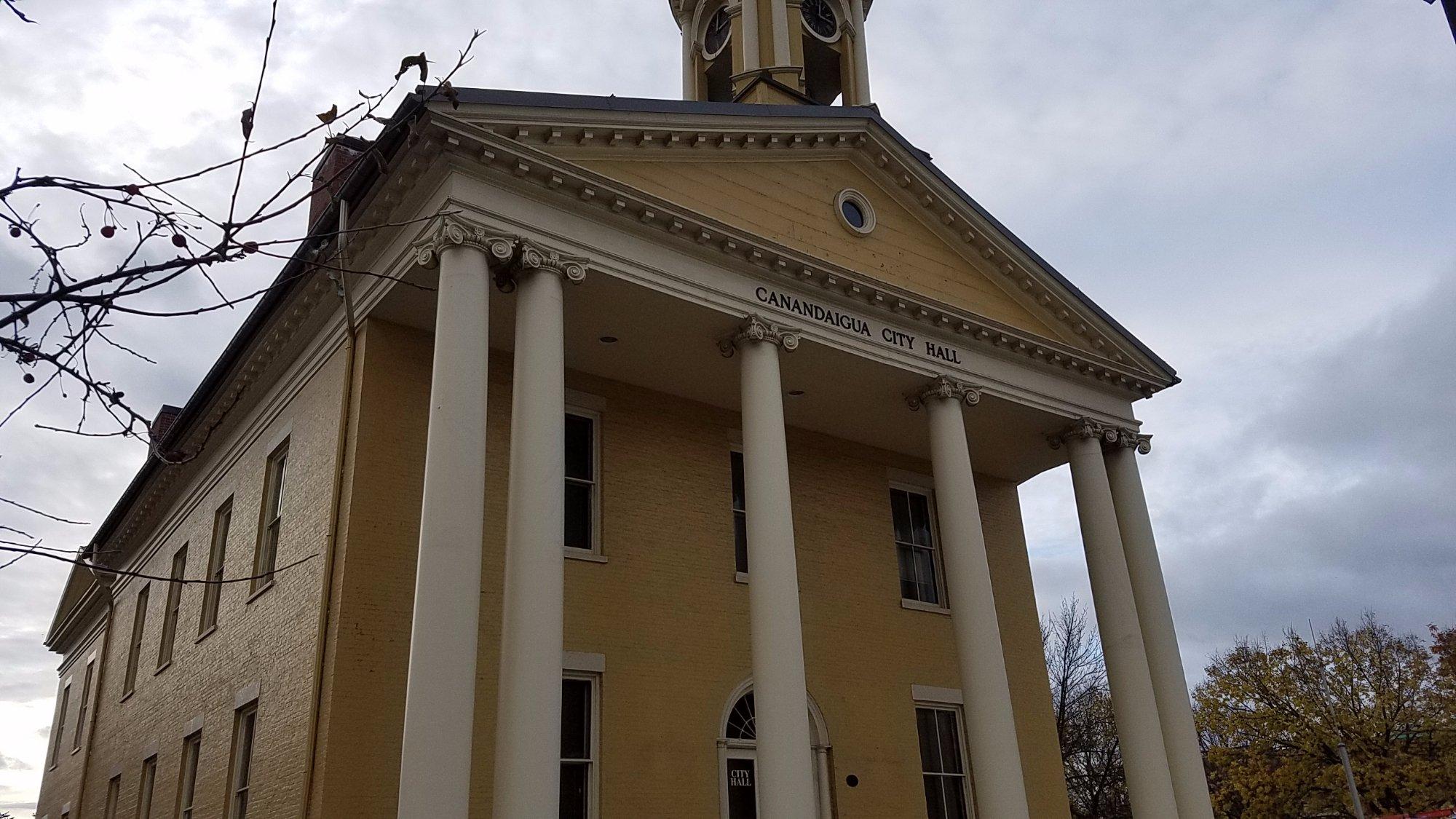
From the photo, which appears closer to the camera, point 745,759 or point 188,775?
point 745,759

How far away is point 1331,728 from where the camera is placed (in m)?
36.6

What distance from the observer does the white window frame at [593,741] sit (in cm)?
1298

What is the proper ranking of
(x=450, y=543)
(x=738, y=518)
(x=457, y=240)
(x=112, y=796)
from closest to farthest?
1. (x=450, y=543)
2. (x=457, y=240)
3. (x=738, y=518)
4. (x=112, y=796)

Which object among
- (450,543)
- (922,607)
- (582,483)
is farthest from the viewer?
(922,607)

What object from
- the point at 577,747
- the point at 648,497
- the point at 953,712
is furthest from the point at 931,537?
the point at 577,747

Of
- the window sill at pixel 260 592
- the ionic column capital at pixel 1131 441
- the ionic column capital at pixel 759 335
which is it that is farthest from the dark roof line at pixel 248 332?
the ionic column capital at pixel 1131 441

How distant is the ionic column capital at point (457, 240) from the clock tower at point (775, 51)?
982cm

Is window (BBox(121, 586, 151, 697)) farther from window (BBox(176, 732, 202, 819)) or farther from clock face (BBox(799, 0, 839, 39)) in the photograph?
clock face (BBox(799, 0, 839, 39))

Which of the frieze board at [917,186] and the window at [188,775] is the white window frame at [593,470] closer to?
the frieze board at [917,186]

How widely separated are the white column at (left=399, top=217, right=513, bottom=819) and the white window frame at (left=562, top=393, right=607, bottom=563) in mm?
3362

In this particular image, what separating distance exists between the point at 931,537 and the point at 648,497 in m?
6.18

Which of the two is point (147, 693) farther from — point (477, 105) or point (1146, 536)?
point (1146, 536)

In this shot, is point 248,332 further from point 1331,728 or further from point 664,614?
point 1331,728

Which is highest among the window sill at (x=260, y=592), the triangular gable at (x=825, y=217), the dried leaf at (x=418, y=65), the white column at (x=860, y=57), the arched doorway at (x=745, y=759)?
the white column at (x=860, y=57)
